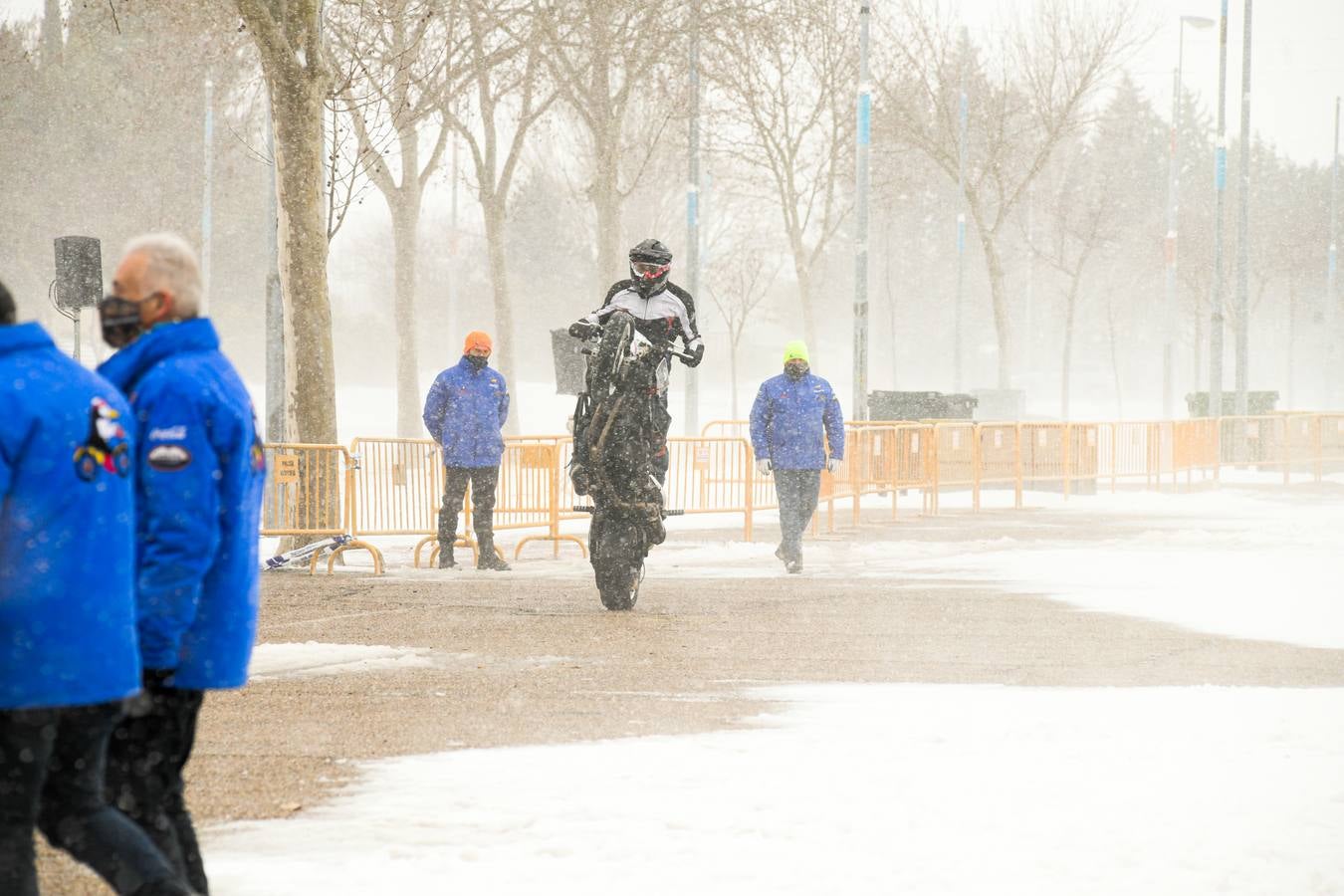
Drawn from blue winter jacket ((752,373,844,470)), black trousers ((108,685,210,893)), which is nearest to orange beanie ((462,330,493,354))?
blue winter jacket ((752,373,844,470))

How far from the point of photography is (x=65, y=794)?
379 cm

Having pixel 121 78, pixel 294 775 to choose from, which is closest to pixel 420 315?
pixel 121 78

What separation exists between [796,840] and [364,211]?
133963 mm

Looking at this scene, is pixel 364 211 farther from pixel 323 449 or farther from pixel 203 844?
pixel 203 844

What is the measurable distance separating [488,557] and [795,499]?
268cm

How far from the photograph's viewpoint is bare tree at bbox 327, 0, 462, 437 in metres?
24.7

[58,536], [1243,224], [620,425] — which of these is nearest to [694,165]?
[1243,224]

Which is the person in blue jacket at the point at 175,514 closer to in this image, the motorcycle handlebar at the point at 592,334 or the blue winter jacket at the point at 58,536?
the blue winter jacket at the point at 58,536

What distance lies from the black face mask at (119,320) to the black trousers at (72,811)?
2.98ft

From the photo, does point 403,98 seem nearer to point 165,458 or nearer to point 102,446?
point 165,458

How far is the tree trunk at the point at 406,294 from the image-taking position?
3325 cm

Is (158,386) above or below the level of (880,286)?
below

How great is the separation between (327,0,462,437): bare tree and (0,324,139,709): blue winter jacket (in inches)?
692

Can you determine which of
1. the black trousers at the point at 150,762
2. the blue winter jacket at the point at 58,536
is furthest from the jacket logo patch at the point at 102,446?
the black trousers at the point at 150,762
